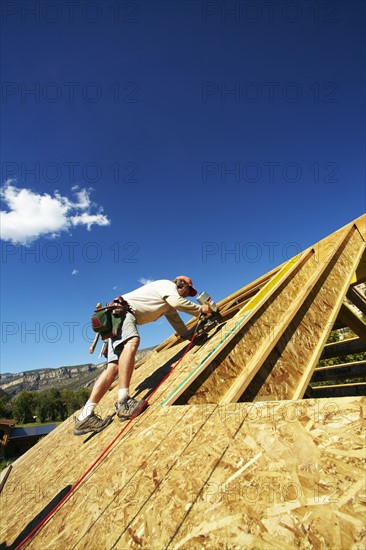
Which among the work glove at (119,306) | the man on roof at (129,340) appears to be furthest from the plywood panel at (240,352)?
the work glove at (119,306)

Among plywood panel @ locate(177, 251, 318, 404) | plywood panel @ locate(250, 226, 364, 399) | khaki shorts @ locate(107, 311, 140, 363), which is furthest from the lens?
khaki shorts @ locate(107, 311, 140, 363)

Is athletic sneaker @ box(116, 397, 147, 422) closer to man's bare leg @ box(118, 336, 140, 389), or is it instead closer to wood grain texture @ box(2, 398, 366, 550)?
man's bare leg @ box(118, 336, 140, 389)

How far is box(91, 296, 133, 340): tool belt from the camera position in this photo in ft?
10.9

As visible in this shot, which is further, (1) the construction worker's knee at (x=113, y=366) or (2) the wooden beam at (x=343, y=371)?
(2) the wooden beam at (x=343, y=371)

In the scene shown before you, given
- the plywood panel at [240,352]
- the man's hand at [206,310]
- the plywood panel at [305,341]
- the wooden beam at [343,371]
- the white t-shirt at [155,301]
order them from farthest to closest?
1. the wooden beam at [343,371]
2. the man's hand at [206,310]
3. the white t-shirt at [155,301]
4. the plywood panel at [305,341]
5. the plywood panel at [240,352]

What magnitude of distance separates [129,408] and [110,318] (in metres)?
1.10

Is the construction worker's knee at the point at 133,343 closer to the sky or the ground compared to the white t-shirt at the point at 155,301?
closer to the ground

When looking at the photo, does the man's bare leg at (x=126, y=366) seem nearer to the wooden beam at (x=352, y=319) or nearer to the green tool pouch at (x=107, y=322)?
the green tool pouch at (x=107, y=322)

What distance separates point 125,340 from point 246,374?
1.49 metres

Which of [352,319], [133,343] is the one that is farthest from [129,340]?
[352,319]

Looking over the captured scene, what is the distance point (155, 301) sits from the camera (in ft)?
12.1

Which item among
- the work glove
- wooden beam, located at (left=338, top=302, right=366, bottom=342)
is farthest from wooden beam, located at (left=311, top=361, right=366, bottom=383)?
the work glove

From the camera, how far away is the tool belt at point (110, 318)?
3.33 metres

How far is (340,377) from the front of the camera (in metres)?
7.99
